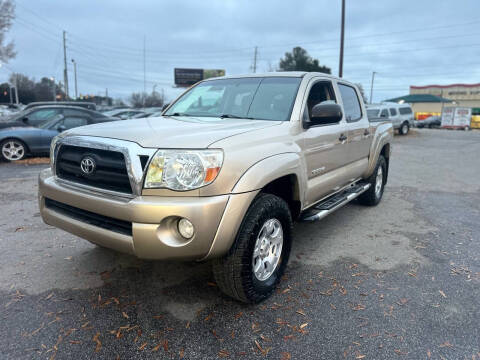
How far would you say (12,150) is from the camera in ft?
30.8

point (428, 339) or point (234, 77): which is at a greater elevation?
point (234, 77)

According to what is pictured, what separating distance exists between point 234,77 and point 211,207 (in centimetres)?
227

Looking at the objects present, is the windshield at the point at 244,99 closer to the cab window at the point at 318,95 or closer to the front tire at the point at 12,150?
the cab window at the point at 318,95

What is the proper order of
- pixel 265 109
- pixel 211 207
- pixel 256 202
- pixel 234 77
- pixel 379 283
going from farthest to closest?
1. pixel 234 77
2. pixel 265 109
3. pixel 379 283
4. pixel 256 202
5. pixel 211 207

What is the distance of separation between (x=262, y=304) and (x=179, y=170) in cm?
132

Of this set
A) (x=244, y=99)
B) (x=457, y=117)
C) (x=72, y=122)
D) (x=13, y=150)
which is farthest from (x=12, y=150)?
(x=457, y=117)

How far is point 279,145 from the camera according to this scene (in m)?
2.92

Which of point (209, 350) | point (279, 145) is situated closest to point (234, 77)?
point (279, 145)

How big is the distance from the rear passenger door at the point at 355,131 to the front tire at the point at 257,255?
72.4 inches

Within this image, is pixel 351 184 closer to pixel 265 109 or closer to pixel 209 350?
pixel 265 109

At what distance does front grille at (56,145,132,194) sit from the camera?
7.92 feet

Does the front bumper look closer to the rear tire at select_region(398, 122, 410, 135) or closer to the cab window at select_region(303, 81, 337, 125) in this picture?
the cab window at select_region(303, 81, 337, 125)

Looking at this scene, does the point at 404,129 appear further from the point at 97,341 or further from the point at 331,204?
the point at 97,341

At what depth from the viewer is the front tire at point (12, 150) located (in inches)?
366
